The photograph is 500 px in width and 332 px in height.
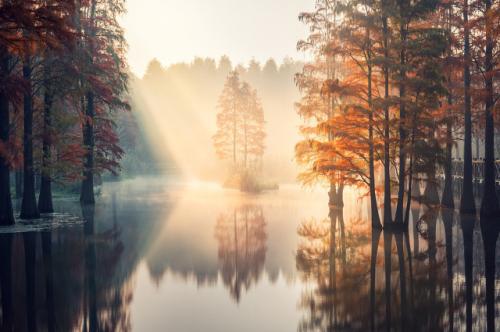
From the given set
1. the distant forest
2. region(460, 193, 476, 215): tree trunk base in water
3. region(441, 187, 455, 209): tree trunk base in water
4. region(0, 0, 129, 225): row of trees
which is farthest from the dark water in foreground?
the distant forest

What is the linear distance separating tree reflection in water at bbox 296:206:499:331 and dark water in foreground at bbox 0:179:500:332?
4 centimetres

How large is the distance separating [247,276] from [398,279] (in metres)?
4.31

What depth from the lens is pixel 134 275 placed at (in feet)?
49.3

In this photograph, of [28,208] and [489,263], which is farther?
[28,208]

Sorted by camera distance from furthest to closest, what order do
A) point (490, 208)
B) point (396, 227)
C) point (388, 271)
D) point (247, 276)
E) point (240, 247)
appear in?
point (490, 208), point (396, 227), point (240, 247), point (247, 276), point (388, 271)

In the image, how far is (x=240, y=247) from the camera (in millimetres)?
19938

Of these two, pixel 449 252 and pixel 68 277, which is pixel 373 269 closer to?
pixel 449 252

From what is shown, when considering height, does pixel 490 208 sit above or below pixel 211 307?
above

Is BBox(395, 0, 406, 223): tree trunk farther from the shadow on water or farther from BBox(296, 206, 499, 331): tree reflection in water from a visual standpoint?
the shadow on water

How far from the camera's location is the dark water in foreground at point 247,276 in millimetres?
10781

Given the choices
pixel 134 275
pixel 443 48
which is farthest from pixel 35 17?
pixel 443 48

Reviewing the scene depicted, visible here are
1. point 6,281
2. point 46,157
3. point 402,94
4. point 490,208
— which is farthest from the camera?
point 46,157

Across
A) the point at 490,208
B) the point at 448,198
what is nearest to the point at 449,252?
the point at 490,208

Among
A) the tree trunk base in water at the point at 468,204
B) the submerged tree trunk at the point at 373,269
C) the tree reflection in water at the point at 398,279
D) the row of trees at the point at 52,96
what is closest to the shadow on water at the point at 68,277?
the row of trees at the point at 52,96
